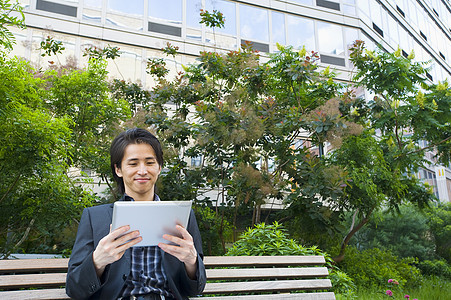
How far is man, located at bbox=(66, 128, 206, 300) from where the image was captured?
5.50 feet

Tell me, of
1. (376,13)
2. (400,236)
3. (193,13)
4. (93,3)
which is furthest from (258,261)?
(376,13)

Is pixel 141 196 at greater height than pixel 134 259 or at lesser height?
greater

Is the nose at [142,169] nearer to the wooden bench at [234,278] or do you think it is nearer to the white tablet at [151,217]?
the white tablet at [151,217]

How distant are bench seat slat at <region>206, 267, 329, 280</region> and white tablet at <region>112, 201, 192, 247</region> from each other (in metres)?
1.28

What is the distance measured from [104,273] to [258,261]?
151 centimetres

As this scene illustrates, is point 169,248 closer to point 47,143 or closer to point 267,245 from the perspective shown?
point 267,245

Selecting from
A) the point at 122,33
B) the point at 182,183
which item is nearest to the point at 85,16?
the point at 122,33

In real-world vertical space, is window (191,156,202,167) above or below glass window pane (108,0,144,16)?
below

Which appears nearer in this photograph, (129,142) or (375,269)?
(129,142)

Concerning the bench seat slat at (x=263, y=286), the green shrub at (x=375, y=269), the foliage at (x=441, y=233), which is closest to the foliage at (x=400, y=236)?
the foliage at (x=441, y=233)

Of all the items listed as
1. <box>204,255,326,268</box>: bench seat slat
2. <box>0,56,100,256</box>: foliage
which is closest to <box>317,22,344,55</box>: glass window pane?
<box>0,56,100,256</box>: foliage

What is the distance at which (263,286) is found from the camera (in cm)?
281

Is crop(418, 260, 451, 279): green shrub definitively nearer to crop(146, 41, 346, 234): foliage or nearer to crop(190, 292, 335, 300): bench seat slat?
crop(146, 41, 346, 234): foliage

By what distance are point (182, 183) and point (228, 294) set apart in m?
3.69
